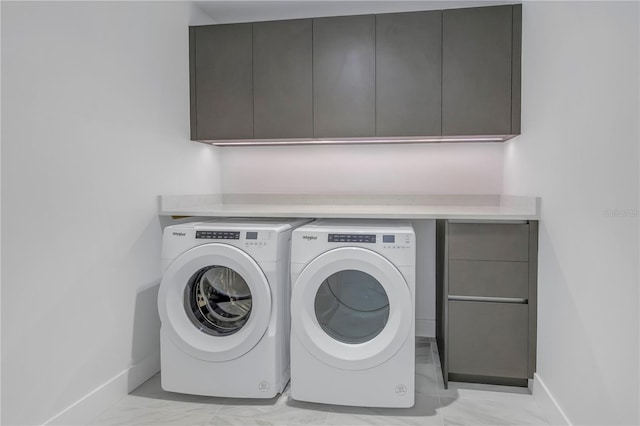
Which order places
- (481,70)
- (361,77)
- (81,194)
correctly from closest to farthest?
(81,194) → (481,70) → (361,77)

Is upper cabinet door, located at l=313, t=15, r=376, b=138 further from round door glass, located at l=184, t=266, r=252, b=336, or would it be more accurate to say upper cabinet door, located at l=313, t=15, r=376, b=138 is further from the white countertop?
round door glass, located at l=184, t=266, r=252, b=336

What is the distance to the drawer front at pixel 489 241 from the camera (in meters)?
2.12

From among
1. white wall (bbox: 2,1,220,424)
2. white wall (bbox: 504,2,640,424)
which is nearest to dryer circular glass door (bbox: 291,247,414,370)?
white wall (bbox: 504,2,640,424)

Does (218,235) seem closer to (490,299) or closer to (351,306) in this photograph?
(351,306)

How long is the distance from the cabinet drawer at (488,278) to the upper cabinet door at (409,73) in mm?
873

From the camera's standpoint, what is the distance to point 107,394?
1984 mm

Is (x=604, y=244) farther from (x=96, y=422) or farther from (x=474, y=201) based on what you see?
(x=96, y=422)

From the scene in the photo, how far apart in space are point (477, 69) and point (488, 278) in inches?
49.1

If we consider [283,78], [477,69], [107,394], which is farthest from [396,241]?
[107,394]

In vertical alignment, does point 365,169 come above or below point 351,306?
above

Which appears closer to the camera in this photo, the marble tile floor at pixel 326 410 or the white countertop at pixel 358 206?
the marble tile floor at pixel 326 410

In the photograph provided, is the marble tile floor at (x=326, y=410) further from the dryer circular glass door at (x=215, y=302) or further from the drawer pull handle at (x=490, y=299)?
the drawer pull handle at (x=490, y=299)

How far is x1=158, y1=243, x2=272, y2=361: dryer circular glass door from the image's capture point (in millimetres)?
1986

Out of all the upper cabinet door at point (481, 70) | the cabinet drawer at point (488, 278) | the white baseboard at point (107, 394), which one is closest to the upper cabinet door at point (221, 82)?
the upper cabinet door at point (481, 70)
